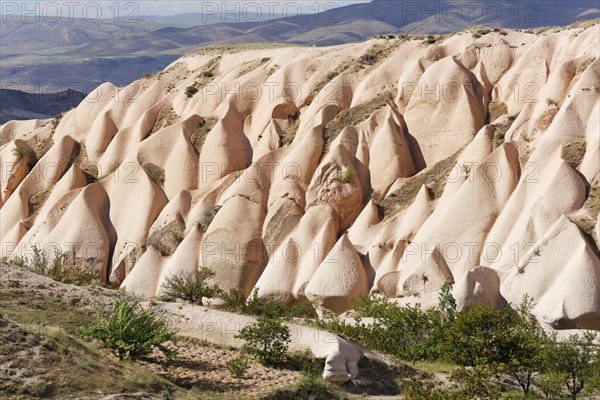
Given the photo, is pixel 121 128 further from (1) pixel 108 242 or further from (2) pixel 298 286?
(2) pixel 298 286

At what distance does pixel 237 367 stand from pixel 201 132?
1080 inches

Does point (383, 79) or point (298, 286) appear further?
point (383, 79)

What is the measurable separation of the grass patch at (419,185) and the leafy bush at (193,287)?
21.2 ft

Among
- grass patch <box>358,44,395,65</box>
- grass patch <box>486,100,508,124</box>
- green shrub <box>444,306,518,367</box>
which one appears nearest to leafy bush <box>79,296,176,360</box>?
green shrub <box>444,306,518,367</box>

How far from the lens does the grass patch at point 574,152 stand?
33875 millimetres

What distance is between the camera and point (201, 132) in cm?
4609

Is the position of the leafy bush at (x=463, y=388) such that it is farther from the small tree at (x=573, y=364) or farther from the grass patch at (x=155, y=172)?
the grass patch at (x=155, y=172)

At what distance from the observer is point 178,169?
44844mm

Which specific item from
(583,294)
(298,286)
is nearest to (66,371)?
(583,294)

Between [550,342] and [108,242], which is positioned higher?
[550,342]

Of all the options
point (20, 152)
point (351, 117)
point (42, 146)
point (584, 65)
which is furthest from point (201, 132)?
point (584, 65)

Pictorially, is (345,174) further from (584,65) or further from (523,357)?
(523,357)

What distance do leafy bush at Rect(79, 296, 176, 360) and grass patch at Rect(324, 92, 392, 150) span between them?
22.0 m

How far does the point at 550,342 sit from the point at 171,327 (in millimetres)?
7759
